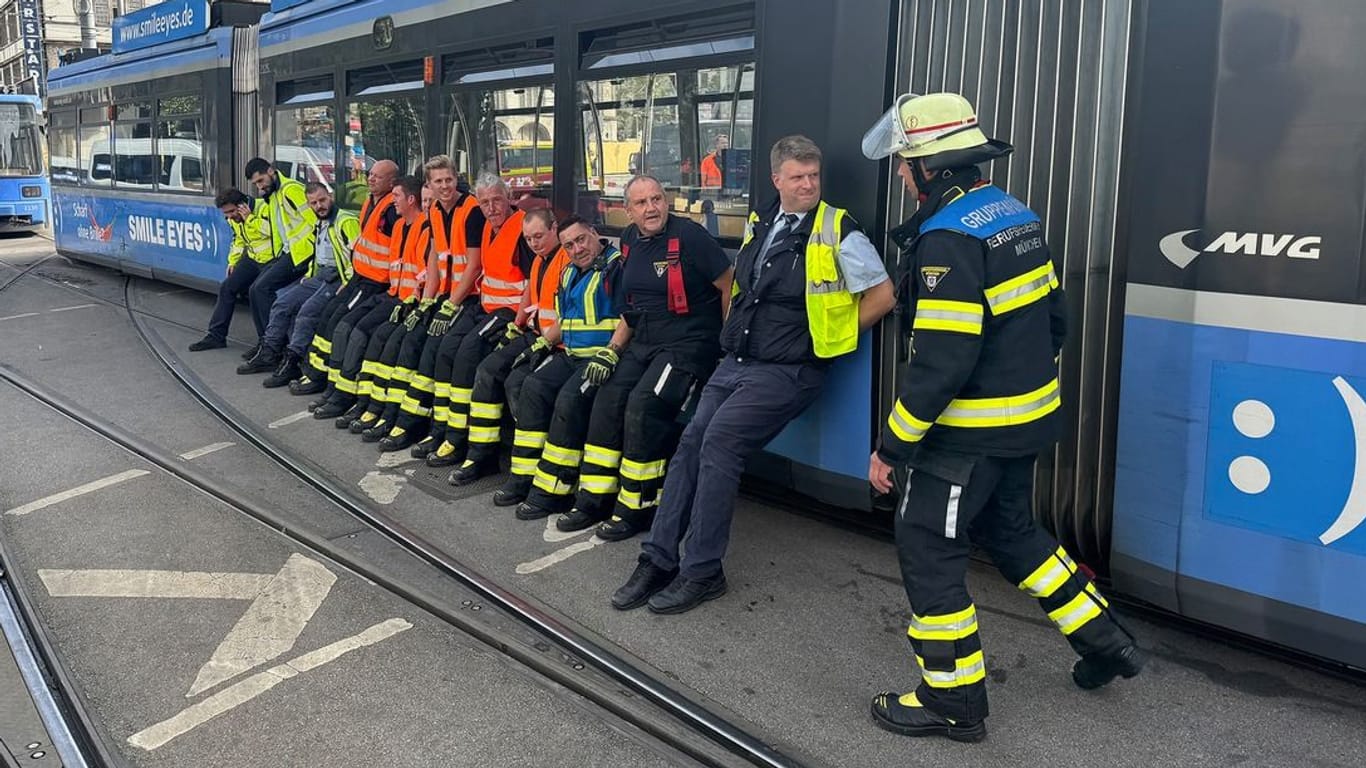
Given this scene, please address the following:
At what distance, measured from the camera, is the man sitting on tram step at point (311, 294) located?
7.92 metres

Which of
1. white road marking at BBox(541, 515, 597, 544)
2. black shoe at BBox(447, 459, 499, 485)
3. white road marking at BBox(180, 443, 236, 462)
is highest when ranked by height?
black shoe at BBox(447, 459, 499, 485)

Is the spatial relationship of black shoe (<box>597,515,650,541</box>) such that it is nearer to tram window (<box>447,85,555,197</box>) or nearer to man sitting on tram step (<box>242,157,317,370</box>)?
tram window (<box>447,85,555,197</box>)

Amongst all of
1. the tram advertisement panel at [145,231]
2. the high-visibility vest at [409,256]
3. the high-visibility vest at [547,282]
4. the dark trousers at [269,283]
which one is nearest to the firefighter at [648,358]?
the high-visibility vest at [547,282]

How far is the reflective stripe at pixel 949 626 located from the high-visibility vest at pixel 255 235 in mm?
7594

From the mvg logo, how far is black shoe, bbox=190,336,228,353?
8230mm

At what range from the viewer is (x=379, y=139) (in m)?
7.54

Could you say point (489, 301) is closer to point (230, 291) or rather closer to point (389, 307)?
point (389, 307)

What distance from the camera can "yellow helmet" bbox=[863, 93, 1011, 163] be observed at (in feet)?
10.2

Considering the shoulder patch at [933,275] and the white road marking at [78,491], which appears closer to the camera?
the shoulder patch at [933,275]

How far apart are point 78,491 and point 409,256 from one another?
2361 millimetres

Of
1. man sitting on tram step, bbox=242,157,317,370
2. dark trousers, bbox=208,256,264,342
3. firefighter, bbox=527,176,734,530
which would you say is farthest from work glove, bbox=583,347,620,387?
dark trousers, bbox=208,256,264,342

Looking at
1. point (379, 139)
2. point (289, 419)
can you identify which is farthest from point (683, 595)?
point (379, 139)

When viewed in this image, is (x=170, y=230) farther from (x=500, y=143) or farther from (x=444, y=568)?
(x=444, y=568)

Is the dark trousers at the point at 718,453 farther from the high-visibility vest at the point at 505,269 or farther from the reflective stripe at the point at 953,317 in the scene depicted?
the high-visibility vest at the point at 505,269
